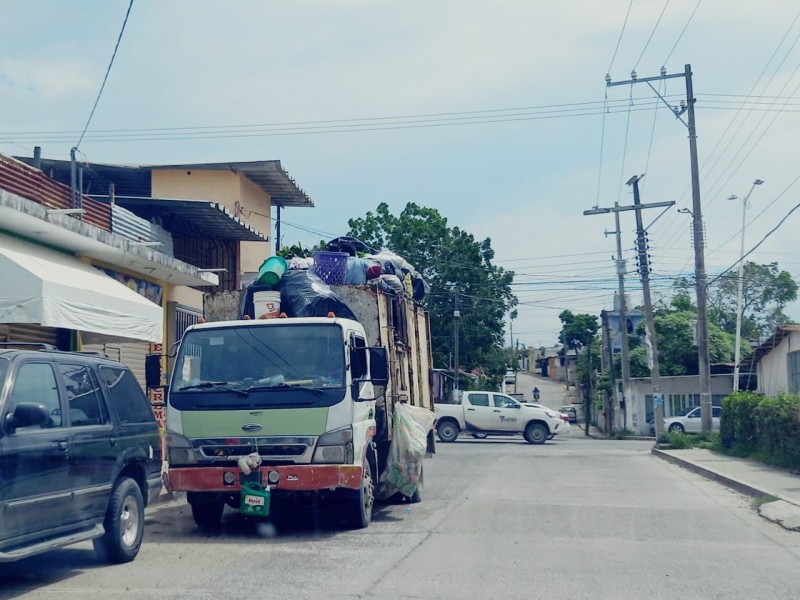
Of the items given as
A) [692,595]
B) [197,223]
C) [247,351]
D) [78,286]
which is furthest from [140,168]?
[692,595]

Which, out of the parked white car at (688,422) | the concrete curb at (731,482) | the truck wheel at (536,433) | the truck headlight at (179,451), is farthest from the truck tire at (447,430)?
the truck headlight at (179,451)

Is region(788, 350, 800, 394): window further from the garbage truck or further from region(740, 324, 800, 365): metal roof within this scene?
the garbage truck

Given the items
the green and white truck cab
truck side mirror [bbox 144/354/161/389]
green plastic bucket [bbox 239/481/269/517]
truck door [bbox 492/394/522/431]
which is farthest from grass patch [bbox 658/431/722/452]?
truck side mirror [bbox 144/354/161/389]

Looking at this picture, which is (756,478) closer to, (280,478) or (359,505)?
(359,505)

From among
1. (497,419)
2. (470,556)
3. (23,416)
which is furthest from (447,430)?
(23,416)

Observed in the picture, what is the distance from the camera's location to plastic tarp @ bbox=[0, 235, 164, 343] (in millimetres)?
10492

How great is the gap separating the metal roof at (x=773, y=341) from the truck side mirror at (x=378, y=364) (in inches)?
774

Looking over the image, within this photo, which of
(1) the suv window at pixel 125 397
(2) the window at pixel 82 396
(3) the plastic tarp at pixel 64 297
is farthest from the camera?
(3) the plastic tarp at pixel 64 297

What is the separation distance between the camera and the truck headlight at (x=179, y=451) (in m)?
9.59

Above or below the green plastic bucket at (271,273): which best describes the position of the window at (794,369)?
below

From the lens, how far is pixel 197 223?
66.7 ft

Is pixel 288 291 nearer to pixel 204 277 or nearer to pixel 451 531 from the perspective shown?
pixel 451 531

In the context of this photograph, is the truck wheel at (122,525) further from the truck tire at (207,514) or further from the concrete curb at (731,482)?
the concrete curb at (731,482)

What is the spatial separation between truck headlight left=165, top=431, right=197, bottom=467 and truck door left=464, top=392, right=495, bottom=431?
75.8 feet
